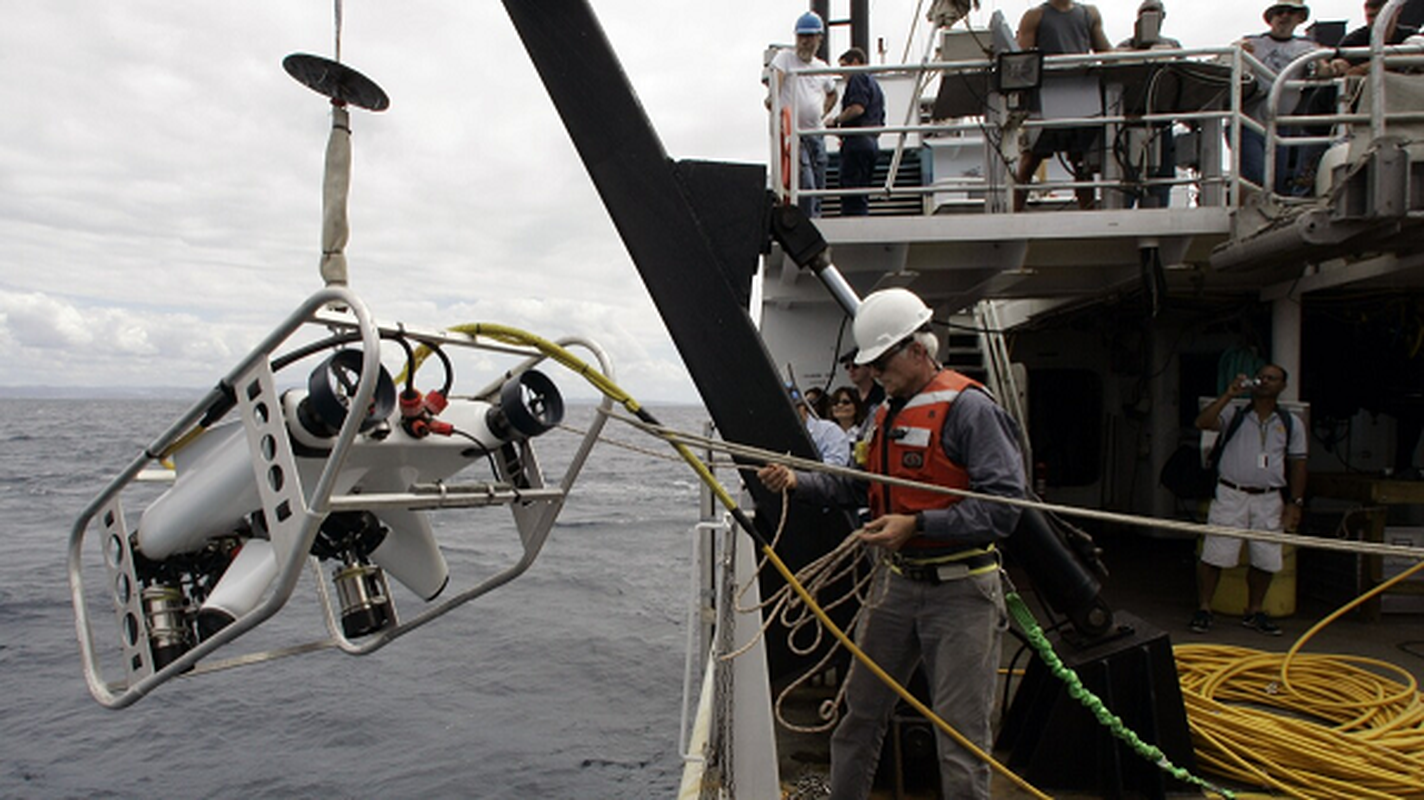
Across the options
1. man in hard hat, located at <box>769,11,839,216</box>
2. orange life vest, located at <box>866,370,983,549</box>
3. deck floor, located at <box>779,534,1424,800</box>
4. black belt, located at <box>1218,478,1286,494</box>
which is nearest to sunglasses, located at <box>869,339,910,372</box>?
orange life vest, located at <box>866,370,983,549</box>

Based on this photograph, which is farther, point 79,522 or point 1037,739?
point 1037,739

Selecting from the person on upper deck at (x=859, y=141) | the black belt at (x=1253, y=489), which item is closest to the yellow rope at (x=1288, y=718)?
the black belt at (x=1253, y=489)

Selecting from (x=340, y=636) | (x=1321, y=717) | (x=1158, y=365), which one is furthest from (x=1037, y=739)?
(x=1158, y=365)

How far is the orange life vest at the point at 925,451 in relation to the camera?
308cm

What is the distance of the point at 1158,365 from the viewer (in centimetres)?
987

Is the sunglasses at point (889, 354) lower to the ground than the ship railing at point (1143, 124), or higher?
lower

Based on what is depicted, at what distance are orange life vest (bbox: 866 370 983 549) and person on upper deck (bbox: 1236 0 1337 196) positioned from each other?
5.07 m

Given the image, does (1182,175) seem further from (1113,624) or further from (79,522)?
(79,522)

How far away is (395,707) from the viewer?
1035cm

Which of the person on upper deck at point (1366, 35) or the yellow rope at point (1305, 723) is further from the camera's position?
the person on upper deck at point (1366, 35)

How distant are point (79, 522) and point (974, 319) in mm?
8926

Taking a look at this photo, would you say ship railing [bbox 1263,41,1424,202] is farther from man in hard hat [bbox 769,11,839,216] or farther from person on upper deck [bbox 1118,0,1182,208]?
man in hard hat [bbox 769,11,839,216]

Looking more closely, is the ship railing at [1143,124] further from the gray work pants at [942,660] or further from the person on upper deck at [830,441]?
the gray work pants at [942,660]

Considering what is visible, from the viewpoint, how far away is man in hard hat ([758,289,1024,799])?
9.73 feet
